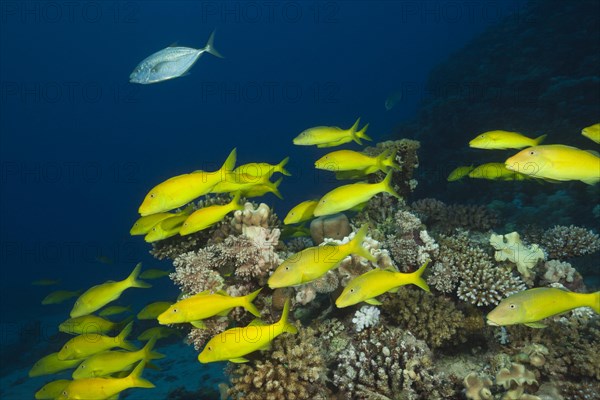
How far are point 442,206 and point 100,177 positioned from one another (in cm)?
11608

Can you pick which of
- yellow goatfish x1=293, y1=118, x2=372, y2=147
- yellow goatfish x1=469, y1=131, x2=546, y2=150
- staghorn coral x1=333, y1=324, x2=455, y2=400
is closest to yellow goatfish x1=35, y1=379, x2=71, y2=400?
staghorn coral x1=333, y1=324, x2=455, y2=400

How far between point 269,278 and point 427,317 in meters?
2.00

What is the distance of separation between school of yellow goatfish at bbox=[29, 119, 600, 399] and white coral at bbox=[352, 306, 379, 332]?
596 millimetres

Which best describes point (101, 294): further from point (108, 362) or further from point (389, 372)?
point (389, 372)

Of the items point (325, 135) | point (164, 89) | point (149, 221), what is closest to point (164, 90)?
point (164, 89)

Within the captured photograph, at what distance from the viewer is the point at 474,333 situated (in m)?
4.20

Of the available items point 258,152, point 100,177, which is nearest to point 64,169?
point 100,177

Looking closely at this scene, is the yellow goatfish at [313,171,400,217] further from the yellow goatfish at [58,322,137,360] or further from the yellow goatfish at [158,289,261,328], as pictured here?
the yellow goatfish at [58,322,137,360]

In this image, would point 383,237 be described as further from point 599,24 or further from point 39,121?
point 39,121

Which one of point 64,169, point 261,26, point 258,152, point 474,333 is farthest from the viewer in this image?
point 261,26

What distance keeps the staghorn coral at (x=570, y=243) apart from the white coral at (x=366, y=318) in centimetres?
398

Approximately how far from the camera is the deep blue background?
92.6m

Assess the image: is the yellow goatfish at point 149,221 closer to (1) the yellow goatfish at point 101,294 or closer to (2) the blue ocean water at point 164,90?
(1) the yellow goatfish at point 101,294

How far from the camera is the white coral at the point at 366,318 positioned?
420 cm
